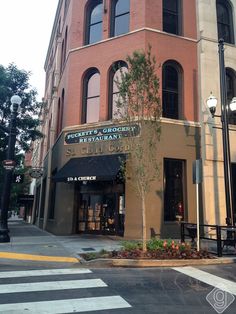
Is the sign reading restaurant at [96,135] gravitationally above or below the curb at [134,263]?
above

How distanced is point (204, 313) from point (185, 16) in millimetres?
16434

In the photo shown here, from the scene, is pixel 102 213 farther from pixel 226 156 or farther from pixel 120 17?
pixel 120 17

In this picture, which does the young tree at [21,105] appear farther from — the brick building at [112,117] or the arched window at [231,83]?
the arched window at [231,83]

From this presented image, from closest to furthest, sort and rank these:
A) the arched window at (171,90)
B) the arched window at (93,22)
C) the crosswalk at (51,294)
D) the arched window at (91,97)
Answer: the crosswalk at (51,294) → the arched window at (171,90) → the arched window at (91,97) → the arched window at (93,22)

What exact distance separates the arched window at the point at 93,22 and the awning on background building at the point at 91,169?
7177mm

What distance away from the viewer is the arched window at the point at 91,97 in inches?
703

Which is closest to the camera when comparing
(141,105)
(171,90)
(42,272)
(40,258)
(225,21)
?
(42,272)

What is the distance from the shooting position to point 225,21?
1891 cm

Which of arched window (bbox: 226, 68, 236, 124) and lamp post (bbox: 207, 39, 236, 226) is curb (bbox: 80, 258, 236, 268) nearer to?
lamp post (bbox: 207, 39, 236, 226)

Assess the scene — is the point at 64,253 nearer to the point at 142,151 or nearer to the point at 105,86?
the point at 142,151

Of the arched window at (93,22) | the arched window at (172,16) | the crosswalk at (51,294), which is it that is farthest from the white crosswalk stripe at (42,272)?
the arched window at (93,22)

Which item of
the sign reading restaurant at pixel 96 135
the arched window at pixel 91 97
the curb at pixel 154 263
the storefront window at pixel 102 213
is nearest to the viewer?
the curb at pixel 154 263

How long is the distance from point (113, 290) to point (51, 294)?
1168 millimetres

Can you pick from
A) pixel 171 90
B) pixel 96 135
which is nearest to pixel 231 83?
pixel 171 90
